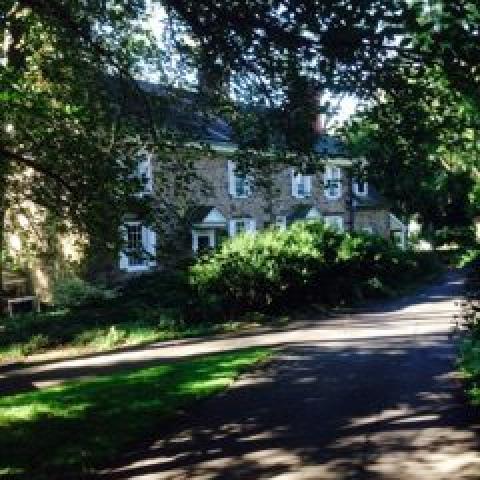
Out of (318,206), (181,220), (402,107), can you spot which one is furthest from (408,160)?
A: (318,206)

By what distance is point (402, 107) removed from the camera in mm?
9180

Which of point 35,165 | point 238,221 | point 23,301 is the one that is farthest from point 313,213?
point 35,165

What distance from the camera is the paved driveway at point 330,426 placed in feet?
27.2

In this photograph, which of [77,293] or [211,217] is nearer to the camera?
[77,293]

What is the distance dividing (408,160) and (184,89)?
14.3ft

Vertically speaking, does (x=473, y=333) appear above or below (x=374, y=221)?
below

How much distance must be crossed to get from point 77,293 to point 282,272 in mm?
7855

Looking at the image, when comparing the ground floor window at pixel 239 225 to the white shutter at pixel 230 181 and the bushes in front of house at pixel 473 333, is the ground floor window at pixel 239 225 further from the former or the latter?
the bushes in front of house at pixel 473 333

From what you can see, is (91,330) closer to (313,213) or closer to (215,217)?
(215,217)

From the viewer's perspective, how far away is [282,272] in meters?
26.3

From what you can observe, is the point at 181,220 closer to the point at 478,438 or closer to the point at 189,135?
the point at 189,135

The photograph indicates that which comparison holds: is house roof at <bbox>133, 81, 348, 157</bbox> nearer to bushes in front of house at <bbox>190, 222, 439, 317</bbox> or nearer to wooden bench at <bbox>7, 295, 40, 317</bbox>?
bushes in front of house at <bbox>190, 222, 439, 317</bbox>

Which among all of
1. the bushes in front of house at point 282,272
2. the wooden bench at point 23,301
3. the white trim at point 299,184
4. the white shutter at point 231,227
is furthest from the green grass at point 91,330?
Result: the white trim at point 299,184

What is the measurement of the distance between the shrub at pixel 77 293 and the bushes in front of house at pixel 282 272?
437 cm
